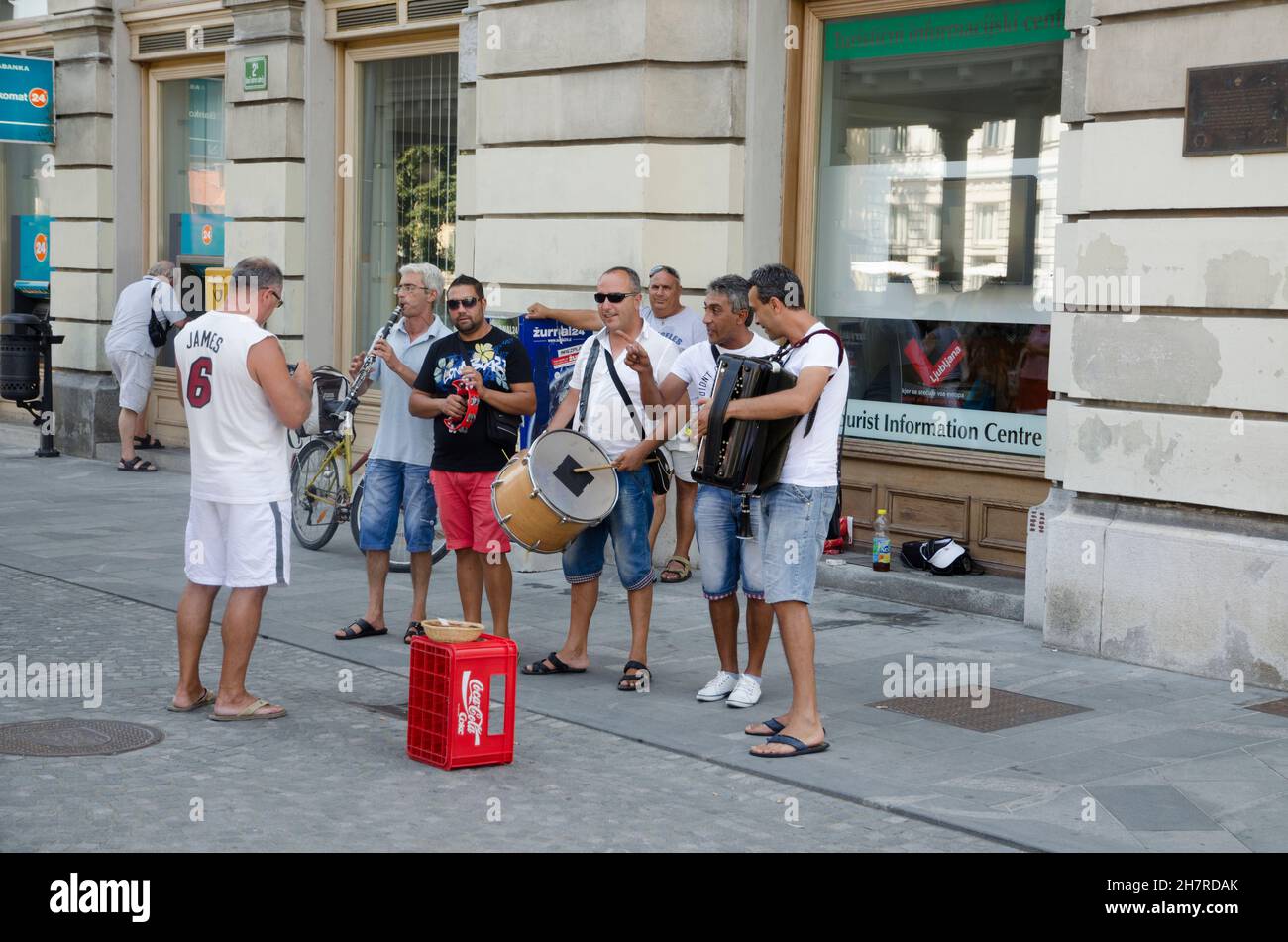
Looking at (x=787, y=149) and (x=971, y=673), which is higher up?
(x=787, y=149)

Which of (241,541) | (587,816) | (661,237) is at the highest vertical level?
(661,237)

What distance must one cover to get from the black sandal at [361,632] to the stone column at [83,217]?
362 inches

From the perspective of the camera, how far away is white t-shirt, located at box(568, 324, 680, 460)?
311 inches

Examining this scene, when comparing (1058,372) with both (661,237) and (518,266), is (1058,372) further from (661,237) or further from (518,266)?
(518,266)

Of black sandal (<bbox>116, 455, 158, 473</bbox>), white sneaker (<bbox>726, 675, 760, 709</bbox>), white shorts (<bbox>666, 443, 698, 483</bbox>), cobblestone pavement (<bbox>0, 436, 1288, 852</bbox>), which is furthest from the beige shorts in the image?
white sneaker (<bbox>726, 675, 760, 709</bbox>)

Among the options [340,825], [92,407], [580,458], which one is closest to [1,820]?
[340,825]

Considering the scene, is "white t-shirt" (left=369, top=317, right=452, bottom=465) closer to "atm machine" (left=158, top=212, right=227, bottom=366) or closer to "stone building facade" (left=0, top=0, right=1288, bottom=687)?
"stone building facade" (left=0, top=0, right=1288, bottom=687)

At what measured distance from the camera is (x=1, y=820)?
18.8 feet

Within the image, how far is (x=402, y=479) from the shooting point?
911 centimetres

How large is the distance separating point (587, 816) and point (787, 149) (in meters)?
6.56

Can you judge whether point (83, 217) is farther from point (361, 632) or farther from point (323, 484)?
point (361, 632)

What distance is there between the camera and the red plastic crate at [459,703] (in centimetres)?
651

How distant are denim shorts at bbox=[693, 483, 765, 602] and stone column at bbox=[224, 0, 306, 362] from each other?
844cm

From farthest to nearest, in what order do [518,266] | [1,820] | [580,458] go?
[518,266]
[580,458]
[1,820]
